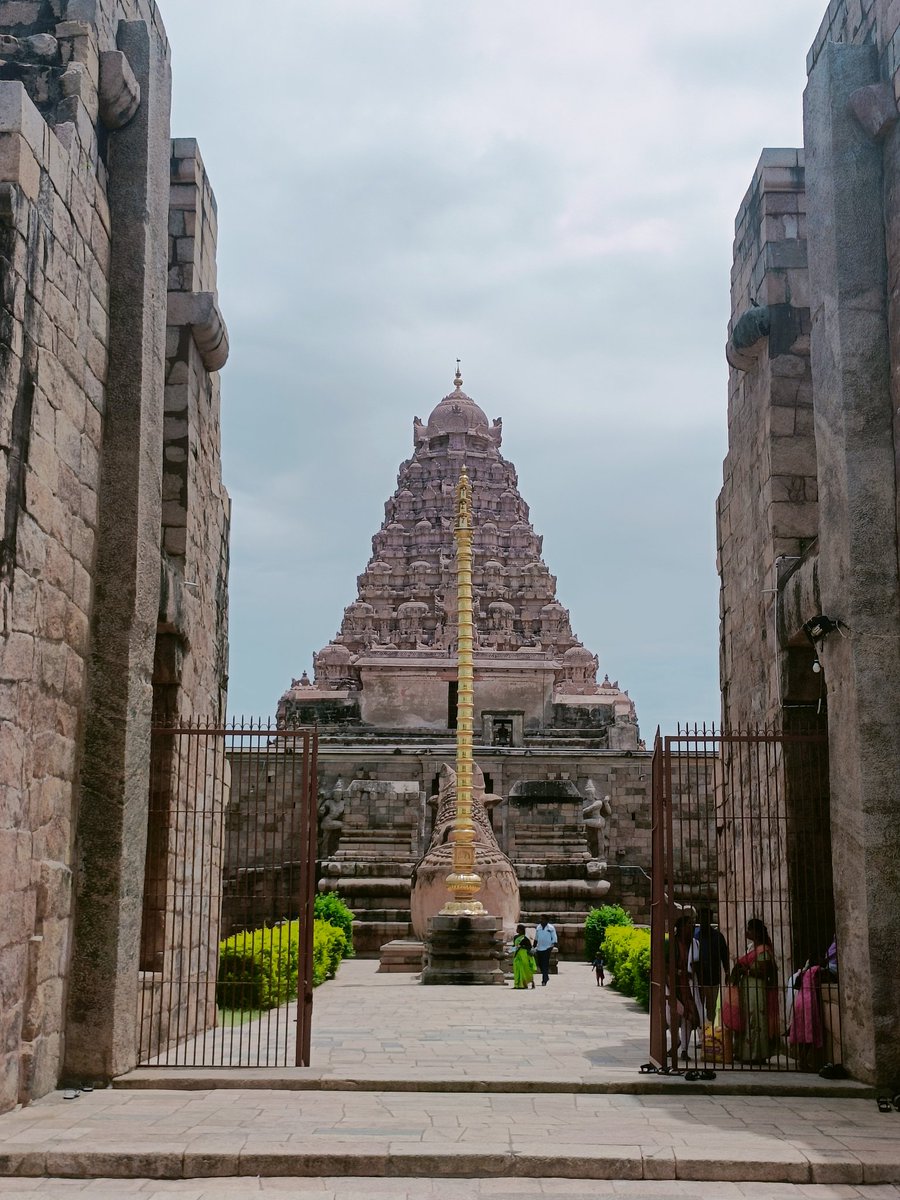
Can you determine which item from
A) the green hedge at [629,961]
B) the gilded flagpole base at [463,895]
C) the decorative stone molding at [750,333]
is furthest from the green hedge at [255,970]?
the decorative stone molding at [750,333]

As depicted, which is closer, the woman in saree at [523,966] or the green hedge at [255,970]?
the green hedge at [255,970]

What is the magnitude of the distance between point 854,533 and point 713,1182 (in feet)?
12.5

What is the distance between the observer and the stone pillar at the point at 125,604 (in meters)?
7.83

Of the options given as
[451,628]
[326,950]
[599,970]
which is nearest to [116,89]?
[326,950]

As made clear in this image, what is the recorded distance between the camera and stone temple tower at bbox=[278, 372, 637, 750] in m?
40.3

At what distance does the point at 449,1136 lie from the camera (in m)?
6.40

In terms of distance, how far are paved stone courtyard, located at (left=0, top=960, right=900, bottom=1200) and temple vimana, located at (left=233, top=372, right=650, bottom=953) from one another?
409 inches

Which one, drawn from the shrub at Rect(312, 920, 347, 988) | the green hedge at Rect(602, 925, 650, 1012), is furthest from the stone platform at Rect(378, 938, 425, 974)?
the green hedge at Rect(602, 925, 650, 1012)

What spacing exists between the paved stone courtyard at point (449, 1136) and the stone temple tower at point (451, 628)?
92.6ft

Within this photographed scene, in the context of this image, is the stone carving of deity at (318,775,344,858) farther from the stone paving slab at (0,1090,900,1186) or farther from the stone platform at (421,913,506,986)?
the stone paving slab at (0,1090,900,1186)

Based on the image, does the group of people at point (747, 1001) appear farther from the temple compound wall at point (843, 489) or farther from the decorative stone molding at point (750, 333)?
the decorative stone molding at point (750, 333)

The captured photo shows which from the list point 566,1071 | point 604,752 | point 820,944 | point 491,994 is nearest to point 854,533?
point 820,944

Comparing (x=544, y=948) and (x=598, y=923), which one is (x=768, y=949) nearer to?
(x=544, y=948)

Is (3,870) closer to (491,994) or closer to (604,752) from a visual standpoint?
(491,994)
